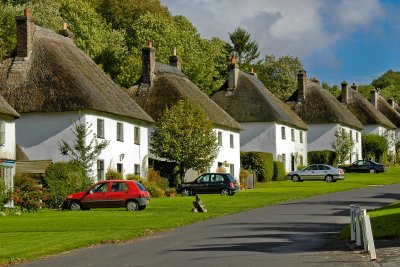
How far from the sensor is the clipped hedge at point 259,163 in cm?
7050

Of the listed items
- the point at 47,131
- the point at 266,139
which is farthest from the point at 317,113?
the point at 47,131

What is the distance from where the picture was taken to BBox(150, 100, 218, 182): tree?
57.6 metres

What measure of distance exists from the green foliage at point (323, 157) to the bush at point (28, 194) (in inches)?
1934

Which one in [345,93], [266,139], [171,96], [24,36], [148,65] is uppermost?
[345,93]

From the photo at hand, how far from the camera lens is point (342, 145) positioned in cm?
8906

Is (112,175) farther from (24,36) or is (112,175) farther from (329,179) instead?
(329,179)

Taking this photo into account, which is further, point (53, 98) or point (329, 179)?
point (329, 179)

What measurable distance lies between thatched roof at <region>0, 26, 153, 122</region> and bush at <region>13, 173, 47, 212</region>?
713 cm

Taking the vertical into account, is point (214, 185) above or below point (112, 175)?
below

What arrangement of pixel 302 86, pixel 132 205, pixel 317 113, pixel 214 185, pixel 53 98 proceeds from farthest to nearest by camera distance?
pixel 302 86 → pixel 317 113 → pixel 214 185 → pixel 53 98 → pixel 132 205

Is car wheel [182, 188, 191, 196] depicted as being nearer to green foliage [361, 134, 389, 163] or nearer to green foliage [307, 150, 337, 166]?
green foliage [307, 150, 337, 166]

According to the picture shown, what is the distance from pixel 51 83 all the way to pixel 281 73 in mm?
78708

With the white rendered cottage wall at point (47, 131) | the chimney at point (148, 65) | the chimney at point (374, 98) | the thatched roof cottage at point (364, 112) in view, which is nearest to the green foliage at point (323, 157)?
the thatched roof cottage at point (364, 112)

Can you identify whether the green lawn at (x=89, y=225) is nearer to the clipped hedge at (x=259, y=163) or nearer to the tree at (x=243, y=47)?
the clipped hedge at (x=259, y=163)
